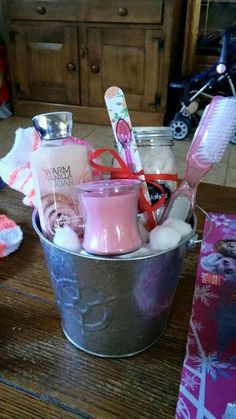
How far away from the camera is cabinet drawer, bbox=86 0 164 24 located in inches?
65.1

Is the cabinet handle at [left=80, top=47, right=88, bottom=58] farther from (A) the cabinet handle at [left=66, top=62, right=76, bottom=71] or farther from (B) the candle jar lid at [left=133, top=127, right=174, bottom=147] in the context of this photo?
(B) the candle jar lid at [left=133, top=127, right=174, bottom=147]

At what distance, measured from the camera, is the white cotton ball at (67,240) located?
0.93 ft

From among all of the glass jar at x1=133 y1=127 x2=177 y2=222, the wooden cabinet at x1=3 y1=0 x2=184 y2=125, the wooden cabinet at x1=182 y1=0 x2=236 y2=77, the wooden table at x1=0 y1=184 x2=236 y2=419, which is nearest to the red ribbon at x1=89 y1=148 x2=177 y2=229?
the glass jar at x1=133 y1=127 x2=177 y2=222

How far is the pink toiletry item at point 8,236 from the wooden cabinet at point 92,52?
57.9 inches

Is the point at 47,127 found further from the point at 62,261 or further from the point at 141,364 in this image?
the point at 141,364

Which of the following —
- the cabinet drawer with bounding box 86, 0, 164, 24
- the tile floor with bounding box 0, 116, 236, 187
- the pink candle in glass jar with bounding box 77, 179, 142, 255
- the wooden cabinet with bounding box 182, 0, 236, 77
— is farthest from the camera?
the wooden cabinet with bounding box 182, 0, 236, 77

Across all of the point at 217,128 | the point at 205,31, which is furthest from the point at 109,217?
the point at 205,31

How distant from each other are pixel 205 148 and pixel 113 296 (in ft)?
0.49

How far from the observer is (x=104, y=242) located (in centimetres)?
28

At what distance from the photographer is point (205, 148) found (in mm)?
324

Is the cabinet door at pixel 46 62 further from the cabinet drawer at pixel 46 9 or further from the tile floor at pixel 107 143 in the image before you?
the tile floor at pixel 107 143

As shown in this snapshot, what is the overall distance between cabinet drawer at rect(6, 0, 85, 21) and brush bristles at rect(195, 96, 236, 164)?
1.69 metres

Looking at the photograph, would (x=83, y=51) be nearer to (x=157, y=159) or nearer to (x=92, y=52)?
(x=92, y=52)

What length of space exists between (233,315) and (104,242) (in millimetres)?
174
